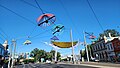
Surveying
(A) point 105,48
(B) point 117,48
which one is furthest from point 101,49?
(B) point 117,48

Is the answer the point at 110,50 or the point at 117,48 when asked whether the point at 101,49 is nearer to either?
the point at 110,50

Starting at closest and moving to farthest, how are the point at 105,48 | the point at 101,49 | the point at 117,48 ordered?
the point at 117,48, the point at 105,48, the point at 101,49

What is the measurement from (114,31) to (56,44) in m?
46.4

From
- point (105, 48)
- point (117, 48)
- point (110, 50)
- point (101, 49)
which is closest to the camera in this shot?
point (117, 48)

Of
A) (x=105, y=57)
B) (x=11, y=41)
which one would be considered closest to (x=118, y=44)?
(x=105, y=57)

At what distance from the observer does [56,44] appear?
49.5 metres

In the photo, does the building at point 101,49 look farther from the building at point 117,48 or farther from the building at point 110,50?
the building at point 117,48

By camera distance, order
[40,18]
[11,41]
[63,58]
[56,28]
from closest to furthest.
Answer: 1. [40,18]
2. [56,28]
3. [11,41]
4. [63,58]

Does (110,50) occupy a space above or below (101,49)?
below

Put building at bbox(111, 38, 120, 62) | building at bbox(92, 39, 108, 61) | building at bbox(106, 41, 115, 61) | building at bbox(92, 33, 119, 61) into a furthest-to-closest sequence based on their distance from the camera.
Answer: building at bbox(92, 39, 108, 61) → building at bbox(92, 33, 119, 61) → building at bbox(106, 41, 115, 61) → building at bbox(111, 38, 120, 62)

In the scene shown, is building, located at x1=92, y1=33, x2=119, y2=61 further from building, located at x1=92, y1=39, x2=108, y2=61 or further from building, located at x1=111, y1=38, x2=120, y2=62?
building, located at x1=111, y1=38, x2=120, y2=62

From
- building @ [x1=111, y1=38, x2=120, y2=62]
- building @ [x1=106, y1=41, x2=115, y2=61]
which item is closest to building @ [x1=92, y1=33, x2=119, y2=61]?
building @ [x1=106, y1=41, x2=115, y2=61]

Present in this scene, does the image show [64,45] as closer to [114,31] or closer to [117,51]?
[117,51]

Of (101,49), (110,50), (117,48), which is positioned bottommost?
(110,50)
